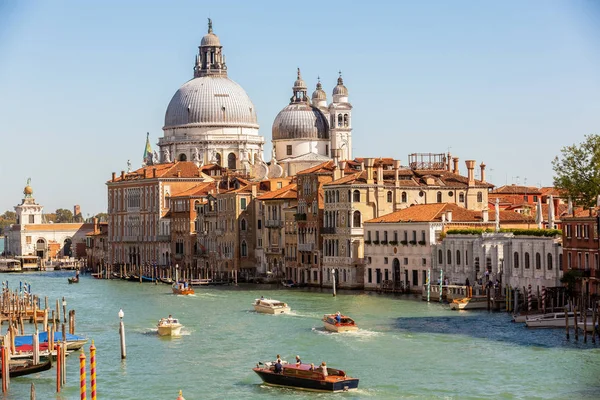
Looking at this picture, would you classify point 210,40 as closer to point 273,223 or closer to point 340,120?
point 340,120

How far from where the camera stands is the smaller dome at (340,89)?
90625mm

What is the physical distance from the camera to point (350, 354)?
37781 millimetres

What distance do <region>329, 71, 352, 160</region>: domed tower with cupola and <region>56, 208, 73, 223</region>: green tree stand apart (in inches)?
2886

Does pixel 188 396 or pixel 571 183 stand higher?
pixel 571 183

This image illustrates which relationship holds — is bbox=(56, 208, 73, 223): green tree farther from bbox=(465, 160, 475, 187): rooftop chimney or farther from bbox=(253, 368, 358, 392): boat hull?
bbox=(253, 368, 358, 392): boat hull

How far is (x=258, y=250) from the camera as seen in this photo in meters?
71.5

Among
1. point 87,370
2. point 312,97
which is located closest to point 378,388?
point 87,370

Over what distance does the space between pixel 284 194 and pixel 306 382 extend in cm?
3627

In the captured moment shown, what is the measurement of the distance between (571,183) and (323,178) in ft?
49.1

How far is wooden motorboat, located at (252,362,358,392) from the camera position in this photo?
32062 mm

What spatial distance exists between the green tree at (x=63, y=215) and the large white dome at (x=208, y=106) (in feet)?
207

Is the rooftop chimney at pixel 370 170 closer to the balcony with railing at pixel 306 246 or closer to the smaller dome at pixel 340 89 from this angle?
the balcony with railing at pixel 306 246

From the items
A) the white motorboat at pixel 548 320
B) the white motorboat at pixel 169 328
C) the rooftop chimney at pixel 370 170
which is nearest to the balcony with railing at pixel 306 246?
the rooftop chimney at pixel 370 170

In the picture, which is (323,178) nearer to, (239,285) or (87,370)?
(239,285)
